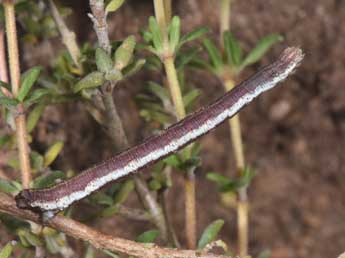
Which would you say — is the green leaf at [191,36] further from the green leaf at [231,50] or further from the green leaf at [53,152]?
the green leaf at [53,152]

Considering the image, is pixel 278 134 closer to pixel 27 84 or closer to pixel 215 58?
pixel 215 58

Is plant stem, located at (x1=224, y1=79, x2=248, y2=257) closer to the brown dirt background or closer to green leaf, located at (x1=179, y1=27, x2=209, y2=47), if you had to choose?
green leaf, located at (x1=179, y1=27, x2=209, y2=47)

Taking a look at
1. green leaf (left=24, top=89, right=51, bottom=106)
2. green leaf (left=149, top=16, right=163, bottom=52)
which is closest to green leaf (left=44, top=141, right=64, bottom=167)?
green leaf (left=24, top=89, right=51, bottom=106)

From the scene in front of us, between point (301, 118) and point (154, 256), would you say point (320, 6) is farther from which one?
point (154, 256)

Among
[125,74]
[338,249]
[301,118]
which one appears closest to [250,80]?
[125,74]

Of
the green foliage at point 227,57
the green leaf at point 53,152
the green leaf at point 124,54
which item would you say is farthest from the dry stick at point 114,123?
the green foliage at point 227,57

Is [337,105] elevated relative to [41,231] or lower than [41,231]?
elevated
